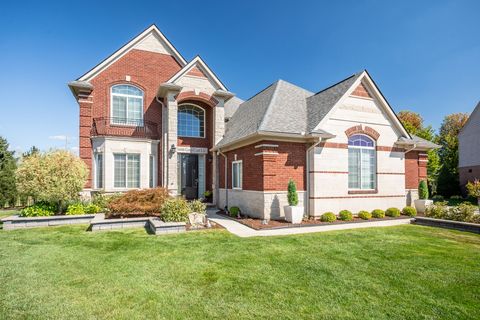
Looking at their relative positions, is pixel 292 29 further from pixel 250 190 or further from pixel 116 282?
pixel 116 282

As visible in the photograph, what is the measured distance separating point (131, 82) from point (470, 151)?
31436 mm

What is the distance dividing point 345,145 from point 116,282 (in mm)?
10739

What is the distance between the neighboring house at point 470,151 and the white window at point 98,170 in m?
31.7

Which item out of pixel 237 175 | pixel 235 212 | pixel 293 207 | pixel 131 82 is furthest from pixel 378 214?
pixel 131 82

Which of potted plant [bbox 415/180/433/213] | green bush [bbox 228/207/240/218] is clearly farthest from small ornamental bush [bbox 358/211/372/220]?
green bush [bbox 228/207/240/218]

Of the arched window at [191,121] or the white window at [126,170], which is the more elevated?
the arched window at [191,121]

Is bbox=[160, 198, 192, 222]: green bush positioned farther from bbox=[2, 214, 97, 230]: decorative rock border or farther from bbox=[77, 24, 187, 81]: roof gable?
bbox=[77, 24, 187, 81]: roof gable

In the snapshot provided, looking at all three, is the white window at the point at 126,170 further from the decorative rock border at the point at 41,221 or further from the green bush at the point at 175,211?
the green bush at the point at 175,211

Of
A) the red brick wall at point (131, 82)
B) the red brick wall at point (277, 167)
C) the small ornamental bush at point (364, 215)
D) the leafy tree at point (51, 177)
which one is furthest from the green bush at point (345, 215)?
the leafy tree at point (51, 177)

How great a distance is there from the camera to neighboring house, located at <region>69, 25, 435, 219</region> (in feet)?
37.0

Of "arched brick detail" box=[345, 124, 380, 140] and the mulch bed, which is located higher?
"arched brick detail" box=[345, 124, 380, 140]

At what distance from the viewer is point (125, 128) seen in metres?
15.4

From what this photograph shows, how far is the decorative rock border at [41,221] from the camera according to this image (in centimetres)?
955

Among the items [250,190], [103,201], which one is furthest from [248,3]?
[103,201]
